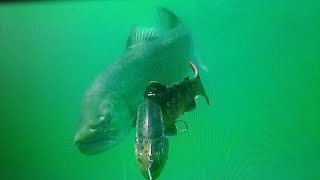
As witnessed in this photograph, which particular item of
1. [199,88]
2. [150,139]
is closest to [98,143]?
[150,139]

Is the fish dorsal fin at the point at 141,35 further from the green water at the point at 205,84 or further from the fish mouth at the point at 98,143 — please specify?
the fish mouth at the point at 98,143

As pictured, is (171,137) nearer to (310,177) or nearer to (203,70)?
(203,70)

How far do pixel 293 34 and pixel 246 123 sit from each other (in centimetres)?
25

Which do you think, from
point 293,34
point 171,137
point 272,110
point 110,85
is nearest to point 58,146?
point 110,85

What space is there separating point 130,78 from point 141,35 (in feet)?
0.43

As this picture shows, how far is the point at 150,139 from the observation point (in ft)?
4.66

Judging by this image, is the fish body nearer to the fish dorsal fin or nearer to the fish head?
the fish head

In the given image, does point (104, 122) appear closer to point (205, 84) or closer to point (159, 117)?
point (159, 117)

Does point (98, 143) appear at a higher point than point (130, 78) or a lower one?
lower

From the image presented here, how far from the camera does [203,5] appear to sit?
4.90 ft

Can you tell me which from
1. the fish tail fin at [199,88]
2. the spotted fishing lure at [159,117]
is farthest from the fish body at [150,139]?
the fish tail fin at [199,88]

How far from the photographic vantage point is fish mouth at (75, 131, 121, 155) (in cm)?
150

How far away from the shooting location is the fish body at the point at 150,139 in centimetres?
142

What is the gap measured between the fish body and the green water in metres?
0.04
